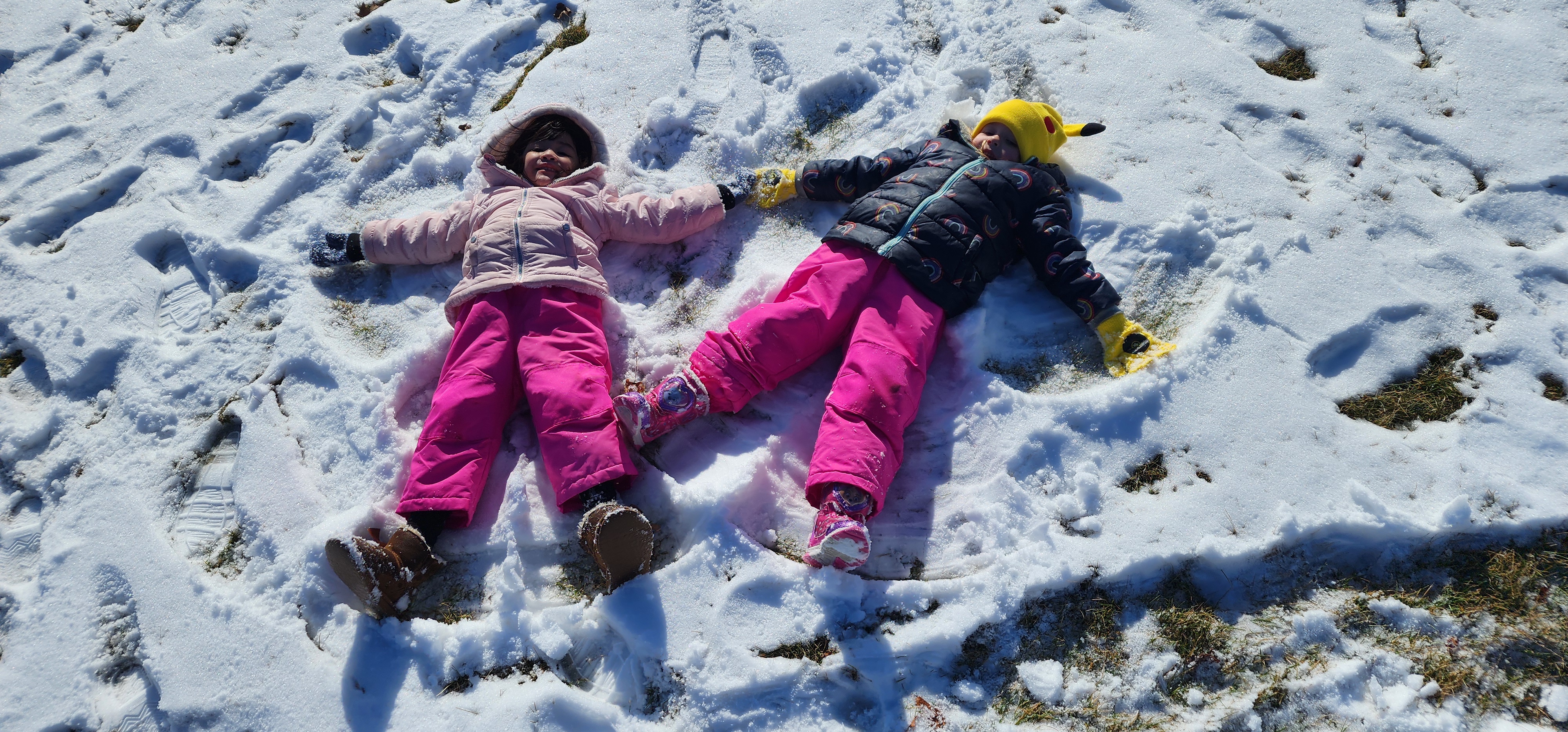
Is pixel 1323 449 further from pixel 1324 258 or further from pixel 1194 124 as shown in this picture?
pixel 1194 124

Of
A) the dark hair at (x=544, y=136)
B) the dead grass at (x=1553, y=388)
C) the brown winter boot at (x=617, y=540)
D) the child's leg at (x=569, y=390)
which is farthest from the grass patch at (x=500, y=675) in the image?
the dead grass at (x=1553, y=388)

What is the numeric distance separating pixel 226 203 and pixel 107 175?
867 mm

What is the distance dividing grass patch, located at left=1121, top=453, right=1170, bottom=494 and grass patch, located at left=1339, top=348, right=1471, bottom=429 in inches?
33.2

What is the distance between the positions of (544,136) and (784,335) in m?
1.88

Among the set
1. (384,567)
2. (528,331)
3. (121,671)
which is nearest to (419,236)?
(528,331)

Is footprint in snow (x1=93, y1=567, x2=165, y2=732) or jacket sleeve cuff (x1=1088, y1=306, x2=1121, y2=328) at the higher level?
jacket sleeve cuff (x1=1088, y1=306, x2=1121, y2=328)

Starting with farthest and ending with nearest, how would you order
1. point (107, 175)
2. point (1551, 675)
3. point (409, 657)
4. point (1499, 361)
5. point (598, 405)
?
1. point (107, 175)
2. point (1499, 361)
3. point (598, 405)
4. point (409, 657)
5. point (1551, 675)

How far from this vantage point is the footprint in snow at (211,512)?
331cm

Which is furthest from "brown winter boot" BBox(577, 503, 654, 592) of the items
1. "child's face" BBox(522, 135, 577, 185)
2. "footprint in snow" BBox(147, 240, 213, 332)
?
"footprint in snow" BBox(147, 240, 213, 332)

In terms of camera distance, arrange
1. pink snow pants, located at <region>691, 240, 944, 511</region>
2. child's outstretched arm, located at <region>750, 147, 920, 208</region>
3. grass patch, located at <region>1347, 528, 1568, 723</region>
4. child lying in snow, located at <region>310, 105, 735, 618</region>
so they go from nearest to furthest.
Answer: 1. grass patch, located at <region>1347, 528, 1568, 723</region>
2. child lying in snow, located at <region>310, 105, 735, 618</region>
3. pink snow pants, located at <region>691, 240, 944, 511</region>
4. child's outstretched arm, located at <region>750, 147, 920, 208</region>

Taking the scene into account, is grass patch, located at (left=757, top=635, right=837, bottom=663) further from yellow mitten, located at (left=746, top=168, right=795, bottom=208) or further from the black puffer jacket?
yellow mitten, located at (left=746, top=168, right=795, bottom=208)

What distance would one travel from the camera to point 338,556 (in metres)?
2.88

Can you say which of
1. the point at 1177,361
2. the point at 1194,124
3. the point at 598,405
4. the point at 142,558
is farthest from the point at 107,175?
the point at 1194,124

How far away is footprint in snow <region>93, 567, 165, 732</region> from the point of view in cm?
294
